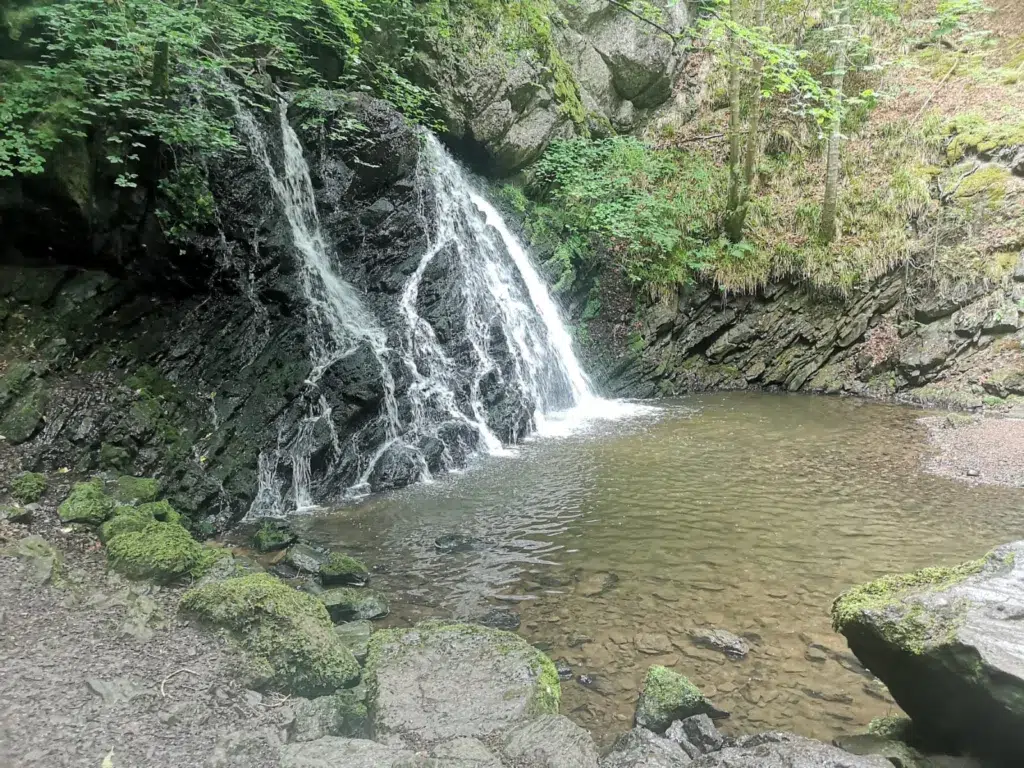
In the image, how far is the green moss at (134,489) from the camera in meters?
5.65

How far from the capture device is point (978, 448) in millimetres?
8312

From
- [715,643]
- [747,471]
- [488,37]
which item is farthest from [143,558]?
[488,37]

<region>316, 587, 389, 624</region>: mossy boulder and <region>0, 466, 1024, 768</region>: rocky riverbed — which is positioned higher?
<region>0, 466, 1024, 768</region>: rocky riverbed

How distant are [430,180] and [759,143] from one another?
8766mm

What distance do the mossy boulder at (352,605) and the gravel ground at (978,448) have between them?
7.10 m

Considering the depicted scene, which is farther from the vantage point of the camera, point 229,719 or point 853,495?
point 853,495

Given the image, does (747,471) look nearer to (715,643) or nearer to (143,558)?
(715,643)

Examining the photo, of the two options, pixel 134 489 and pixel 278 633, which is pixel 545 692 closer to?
pixel 278 633

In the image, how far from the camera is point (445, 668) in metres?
3.63

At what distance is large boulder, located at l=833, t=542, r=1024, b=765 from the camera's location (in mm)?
2527

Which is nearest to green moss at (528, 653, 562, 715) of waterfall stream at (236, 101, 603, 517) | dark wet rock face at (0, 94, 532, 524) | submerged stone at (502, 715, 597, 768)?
submerged stone at (502, 715, 597, 768)

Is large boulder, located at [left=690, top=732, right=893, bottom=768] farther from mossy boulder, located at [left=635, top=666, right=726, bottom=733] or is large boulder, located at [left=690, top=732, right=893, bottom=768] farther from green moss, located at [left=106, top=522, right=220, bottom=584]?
green moss, located at [left=106, top=522, right=220, bottom=584]

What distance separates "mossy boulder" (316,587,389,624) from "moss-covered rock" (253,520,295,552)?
1.32 metres

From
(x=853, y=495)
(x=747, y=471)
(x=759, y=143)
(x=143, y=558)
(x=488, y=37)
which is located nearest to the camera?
(x=143, y=558)
